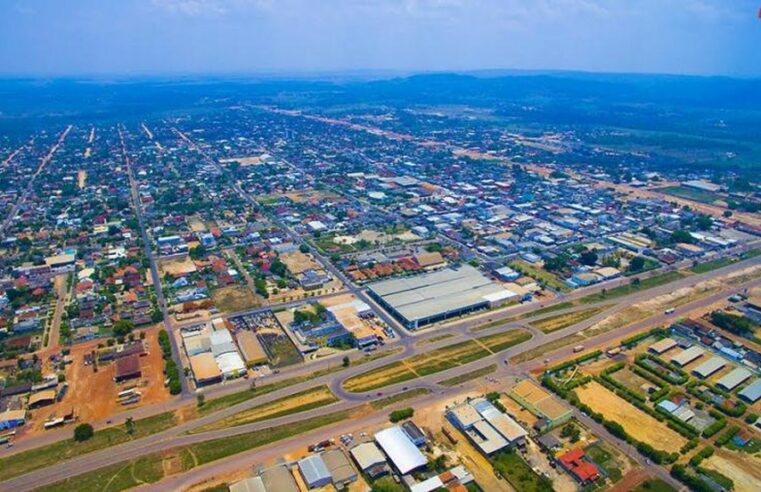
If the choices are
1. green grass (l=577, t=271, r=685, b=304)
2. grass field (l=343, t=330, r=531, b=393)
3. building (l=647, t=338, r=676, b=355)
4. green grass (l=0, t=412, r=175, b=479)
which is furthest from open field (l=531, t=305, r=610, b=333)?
green grass (l=0, t=412, r=175, b=479)

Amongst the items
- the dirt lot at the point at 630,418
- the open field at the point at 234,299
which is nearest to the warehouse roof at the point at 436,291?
the open field at the point at 234,299

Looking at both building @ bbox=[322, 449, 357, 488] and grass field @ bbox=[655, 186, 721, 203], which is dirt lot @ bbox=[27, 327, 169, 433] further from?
grass field @ bbox=[655, 186, 721, 203]

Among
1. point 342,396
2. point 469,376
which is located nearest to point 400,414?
point 342,396

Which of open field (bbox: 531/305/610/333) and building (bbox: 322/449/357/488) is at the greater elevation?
building (bbox: 322/449/357/488)

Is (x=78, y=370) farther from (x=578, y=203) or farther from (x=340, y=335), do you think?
(x=578, y=203)

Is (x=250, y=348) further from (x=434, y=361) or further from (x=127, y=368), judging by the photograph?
(x=434, y=361)

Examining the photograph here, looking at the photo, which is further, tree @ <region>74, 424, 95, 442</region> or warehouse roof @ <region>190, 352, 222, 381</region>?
warehouse roof @ <region>190, 352, 222, 381</region>

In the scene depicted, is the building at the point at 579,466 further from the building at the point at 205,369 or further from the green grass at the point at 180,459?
the building at the point at 205,369
